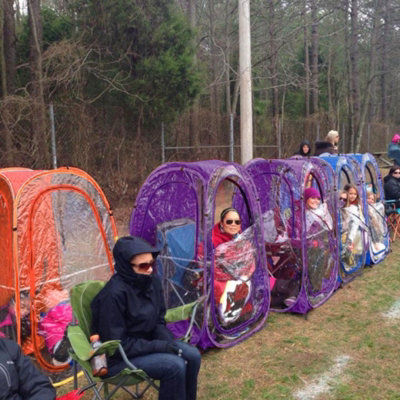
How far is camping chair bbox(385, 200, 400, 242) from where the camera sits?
8367 mm

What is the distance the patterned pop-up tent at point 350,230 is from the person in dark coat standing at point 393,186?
6.51ft

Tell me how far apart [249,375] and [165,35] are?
828 centimetres

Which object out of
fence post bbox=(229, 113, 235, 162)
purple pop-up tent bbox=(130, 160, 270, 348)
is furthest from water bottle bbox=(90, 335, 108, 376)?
fence post bbox=(229, 113, 235, 162)

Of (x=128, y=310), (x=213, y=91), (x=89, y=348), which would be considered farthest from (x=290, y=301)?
(x=213, y=91)

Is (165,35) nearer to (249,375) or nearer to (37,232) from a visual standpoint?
(37,232)

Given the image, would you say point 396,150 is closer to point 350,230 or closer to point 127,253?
point 350,230

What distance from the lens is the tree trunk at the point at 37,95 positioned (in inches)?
305

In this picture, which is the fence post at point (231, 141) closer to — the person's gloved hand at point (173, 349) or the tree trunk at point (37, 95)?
the tree trunk at point (37, 95)

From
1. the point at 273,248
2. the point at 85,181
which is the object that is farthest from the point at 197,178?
the point at 273,248

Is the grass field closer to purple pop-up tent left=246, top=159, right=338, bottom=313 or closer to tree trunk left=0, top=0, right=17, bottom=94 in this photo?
purple pop-up tent left=246, top=159, right=338, bottom=313

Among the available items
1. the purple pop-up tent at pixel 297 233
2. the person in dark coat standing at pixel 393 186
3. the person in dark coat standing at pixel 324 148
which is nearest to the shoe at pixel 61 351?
the purple pop-up tent at pixel 297 233

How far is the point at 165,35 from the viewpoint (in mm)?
10297

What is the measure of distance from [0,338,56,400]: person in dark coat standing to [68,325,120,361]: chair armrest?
29cm

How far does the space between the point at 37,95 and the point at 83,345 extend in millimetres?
6355
